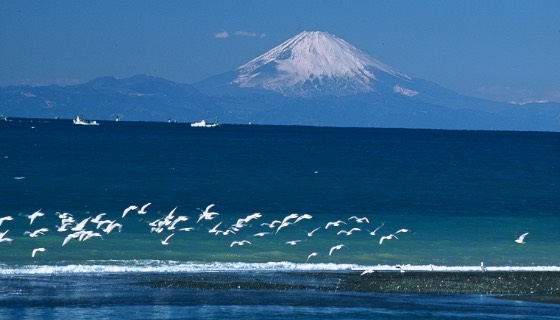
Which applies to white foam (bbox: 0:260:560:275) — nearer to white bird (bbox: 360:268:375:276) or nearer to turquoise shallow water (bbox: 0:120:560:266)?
white bird (bbox: 360:268:375:276)

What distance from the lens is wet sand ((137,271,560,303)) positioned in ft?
105

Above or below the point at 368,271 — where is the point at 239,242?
above

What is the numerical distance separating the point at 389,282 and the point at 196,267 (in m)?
6.42

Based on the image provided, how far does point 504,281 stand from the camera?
110 feet

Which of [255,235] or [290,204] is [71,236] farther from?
[290,204]

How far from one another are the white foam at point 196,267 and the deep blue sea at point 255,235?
6 cm

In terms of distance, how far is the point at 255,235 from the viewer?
46.7 m

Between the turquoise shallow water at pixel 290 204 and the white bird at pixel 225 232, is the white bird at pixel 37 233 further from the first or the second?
the white bird at pixel 225 232

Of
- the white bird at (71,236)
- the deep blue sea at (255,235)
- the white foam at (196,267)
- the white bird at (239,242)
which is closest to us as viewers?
the deep blue sea at (255,235)

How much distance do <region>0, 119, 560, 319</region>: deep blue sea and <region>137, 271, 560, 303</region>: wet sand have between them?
909 mm

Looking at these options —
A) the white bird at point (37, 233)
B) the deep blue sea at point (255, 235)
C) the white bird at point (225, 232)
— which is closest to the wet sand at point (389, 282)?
the deep blue sea at point (255, 235)

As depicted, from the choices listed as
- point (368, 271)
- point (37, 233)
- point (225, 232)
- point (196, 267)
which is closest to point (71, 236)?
point (37, 233)

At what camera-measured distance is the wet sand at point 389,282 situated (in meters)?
31.9

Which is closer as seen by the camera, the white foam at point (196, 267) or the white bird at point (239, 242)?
the white foam at point (196, 267)
